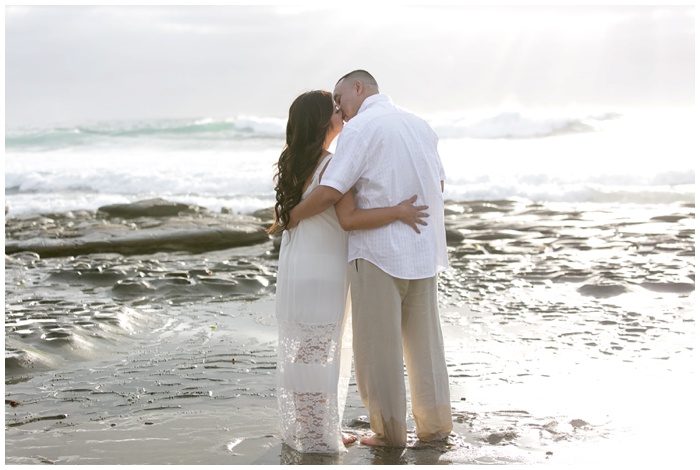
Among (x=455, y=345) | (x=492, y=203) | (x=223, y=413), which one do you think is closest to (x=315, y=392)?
(x=223, y=413)

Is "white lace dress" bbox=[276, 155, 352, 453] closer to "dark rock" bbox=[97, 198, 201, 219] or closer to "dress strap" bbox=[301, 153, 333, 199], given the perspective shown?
"dress strap" bbox=[301, 153, 333, 199]

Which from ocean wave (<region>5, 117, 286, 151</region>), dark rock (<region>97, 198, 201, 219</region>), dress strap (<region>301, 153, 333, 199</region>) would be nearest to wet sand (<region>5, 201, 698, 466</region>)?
dress strap (<region>301, 153, 333, 199</region>)

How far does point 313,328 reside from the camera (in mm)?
4516

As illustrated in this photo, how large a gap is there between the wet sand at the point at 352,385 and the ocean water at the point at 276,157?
9530 millimetres

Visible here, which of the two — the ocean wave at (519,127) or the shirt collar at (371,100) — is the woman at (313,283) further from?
the ocean wave at (519,127)

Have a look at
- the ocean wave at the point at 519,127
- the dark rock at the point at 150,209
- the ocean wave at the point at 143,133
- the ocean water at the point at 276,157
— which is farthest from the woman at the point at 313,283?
the ocean wave at the point at 143,133

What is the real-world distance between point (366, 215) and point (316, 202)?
254mm

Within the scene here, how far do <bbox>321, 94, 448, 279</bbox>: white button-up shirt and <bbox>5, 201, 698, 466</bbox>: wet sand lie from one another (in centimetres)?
97

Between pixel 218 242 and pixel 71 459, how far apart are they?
8.37 meters

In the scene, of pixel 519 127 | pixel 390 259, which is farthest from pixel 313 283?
pixel 519 127

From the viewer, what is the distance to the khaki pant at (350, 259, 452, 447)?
4504 millimetres

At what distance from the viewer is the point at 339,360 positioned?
4.62 m

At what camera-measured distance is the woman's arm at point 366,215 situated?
446 cm

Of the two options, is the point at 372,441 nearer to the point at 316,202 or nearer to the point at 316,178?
the point at 316,202
